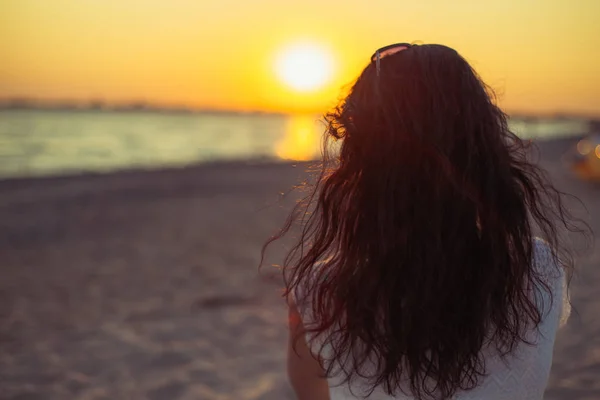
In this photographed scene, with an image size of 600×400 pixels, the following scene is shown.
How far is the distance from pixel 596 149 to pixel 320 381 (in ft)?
42.4

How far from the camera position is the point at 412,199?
4.37 ft

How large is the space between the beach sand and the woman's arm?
1029mm

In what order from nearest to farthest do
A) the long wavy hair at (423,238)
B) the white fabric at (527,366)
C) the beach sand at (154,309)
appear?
1. the long wavy hair at (423,238)
2. the white fabric at (527,366)
3. the beach sand at (154,309)

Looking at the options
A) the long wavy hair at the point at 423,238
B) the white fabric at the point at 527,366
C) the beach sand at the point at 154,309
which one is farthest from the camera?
the beach sand at the point at 154,309

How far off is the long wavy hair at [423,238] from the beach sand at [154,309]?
1.14m

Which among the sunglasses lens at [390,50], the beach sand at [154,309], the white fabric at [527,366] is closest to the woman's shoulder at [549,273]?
the white fabric at [527,366]

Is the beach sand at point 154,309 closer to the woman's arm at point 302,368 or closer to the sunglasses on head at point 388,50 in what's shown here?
the woman's arm at point 302,368

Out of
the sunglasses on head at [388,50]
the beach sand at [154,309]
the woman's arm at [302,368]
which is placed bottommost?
the beach sand at [154,309]

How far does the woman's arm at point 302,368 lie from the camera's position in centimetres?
147

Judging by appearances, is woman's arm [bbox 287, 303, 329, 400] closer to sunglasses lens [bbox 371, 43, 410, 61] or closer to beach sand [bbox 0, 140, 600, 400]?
sunglasses lens [bbox 371, 43, 410, 61]

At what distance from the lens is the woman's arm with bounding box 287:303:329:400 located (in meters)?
1.47

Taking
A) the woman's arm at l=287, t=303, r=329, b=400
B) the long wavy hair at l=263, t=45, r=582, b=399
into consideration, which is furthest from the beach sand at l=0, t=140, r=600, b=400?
the long wavy hair at l=263, t=45, r=582, b=399

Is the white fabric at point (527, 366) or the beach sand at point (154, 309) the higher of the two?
the white fabric at point (527, 366)

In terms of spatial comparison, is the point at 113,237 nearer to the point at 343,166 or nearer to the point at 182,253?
the point at 182,253
